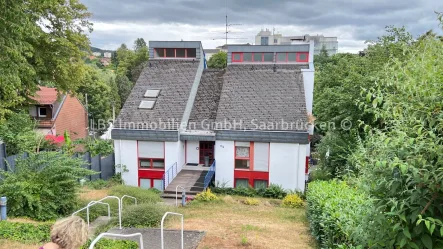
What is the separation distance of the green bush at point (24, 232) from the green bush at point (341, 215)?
22.0 ft

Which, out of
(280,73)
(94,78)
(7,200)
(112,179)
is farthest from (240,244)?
(94,78)

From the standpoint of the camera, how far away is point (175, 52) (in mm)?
23188

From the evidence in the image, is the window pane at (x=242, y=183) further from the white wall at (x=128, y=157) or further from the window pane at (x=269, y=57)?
the window pane at (x=269, y=57)

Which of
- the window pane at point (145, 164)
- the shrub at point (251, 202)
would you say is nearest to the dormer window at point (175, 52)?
the window pane at point (145, 164)

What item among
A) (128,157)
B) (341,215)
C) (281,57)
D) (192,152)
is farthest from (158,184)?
(341,215)

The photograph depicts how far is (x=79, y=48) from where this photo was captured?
20.0 meters

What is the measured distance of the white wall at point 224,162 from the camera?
1805 centimetres

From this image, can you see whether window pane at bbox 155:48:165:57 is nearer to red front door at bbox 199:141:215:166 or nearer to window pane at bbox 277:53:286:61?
red front door at bbox 199:141:215:166

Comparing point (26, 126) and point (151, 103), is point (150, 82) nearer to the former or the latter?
point (151, 103)

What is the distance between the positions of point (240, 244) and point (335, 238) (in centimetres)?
249

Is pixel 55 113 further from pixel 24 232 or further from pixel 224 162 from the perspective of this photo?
pixel 24 232

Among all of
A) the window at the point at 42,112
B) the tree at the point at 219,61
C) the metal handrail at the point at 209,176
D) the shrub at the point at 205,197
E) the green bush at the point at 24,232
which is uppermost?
the tree at the point at 219,61

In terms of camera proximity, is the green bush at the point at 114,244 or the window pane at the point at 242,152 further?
the window pane at the point at 242,152

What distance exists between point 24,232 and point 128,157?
10810mm
